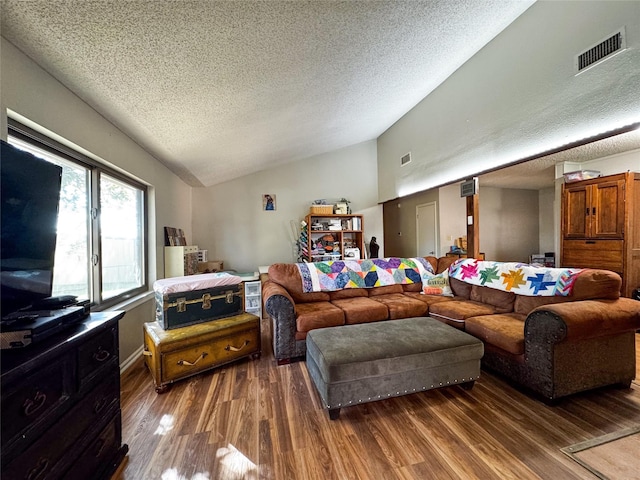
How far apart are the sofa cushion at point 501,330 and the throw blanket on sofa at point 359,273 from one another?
1147 millimetres

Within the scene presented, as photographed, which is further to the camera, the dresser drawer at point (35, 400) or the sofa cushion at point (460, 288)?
the sofa cushion at point (460, 288)

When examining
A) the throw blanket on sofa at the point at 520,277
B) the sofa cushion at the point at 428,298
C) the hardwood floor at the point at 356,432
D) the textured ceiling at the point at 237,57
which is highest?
the textured ceiling at the point at 237,57

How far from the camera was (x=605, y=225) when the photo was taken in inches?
127

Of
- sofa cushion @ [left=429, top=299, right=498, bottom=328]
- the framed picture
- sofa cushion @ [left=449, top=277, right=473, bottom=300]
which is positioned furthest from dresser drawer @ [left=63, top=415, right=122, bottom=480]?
the framed picture

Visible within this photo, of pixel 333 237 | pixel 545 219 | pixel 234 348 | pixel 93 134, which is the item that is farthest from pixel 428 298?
pixel 545 219

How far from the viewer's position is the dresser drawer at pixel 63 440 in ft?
2.68

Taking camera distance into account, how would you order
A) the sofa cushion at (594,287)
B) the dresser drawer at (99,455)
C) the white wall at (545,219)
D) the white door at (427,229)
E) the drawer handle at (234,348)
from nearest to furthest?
the dresser drawer at (99,455) → the sofa cushion at (594,287) → the drawer handle at (234,348) → the white door at (427,229) → the white wall at (545,219)

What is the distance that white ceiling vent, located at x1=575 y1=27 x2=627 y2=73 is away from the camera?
182 centimetres

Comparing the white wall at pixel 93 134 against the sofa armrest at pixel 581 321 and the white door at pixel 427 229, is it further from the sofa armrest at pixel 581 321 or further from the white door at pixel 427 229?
the white door at pixel 427 229

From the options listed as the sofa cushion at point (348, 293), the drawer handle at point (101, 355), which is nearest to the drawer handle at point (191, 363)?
the drawer handle at point (101, 355)

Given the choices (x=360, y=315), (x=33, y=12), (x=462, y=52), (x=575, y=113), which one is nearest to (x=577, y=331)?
(x=360, y=315)

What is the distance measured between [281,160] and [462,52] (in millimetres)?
2811

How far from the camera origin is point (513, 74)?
2621mm

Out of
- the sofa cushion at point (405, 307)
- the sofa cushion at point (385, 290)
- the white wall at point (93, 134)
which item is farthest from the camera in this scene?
the sofa cushion at point (385, 290)
